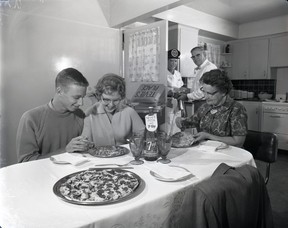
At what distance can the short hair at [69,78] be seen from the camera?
144 centimetres

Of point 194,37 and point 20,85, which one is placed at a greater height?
point 194,37

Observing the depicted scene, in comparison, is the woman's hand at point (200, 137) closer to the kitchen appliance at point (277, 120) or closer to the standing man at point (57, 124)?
the standing man at point (57, 124)

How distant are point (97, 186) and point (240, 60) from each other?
4.44m

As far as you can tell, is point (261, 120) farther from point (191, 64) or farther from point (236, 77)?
point (191, 64)

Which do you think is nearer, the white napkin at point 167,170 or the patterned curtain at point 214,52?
the white napkin at point 167,170

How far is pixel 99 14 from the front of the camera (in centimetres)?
167

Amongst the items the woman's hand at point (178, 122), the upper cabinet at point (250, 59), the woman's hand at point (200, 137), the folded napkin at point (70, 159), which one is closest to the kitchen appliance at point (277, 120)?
the upper cabinet at point (250, 59)

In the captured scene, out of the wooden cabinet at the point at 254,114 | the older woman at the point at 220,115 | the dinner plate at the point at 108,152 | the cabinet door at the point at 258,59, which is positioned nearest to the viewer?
the dinner plate at the point at 108,152

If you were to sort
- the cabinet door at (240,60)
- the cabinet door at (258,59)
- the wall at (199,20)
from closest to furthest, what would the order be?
the wall at (199,20) → the cabinet door at (258,59) → the cabinet door at (240,60)

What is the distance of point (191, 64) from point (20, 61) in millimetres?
2315

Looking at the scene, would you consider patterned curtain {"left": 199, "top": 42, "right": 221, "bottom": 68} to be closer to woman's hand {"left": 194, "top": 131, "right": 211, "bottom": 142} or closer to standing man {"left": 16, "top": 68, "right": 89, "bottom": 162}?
woman's hand {"left": 194, "top": 131, "right": 211, "bottom": 142}

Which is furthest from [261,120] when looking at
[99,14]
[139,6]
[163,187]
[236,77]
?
[163,187]

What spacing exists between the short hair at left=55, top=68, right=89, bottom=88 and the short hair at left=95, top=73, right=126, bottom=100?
9 centimetres

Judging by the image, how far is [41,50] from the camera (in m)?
1.39
